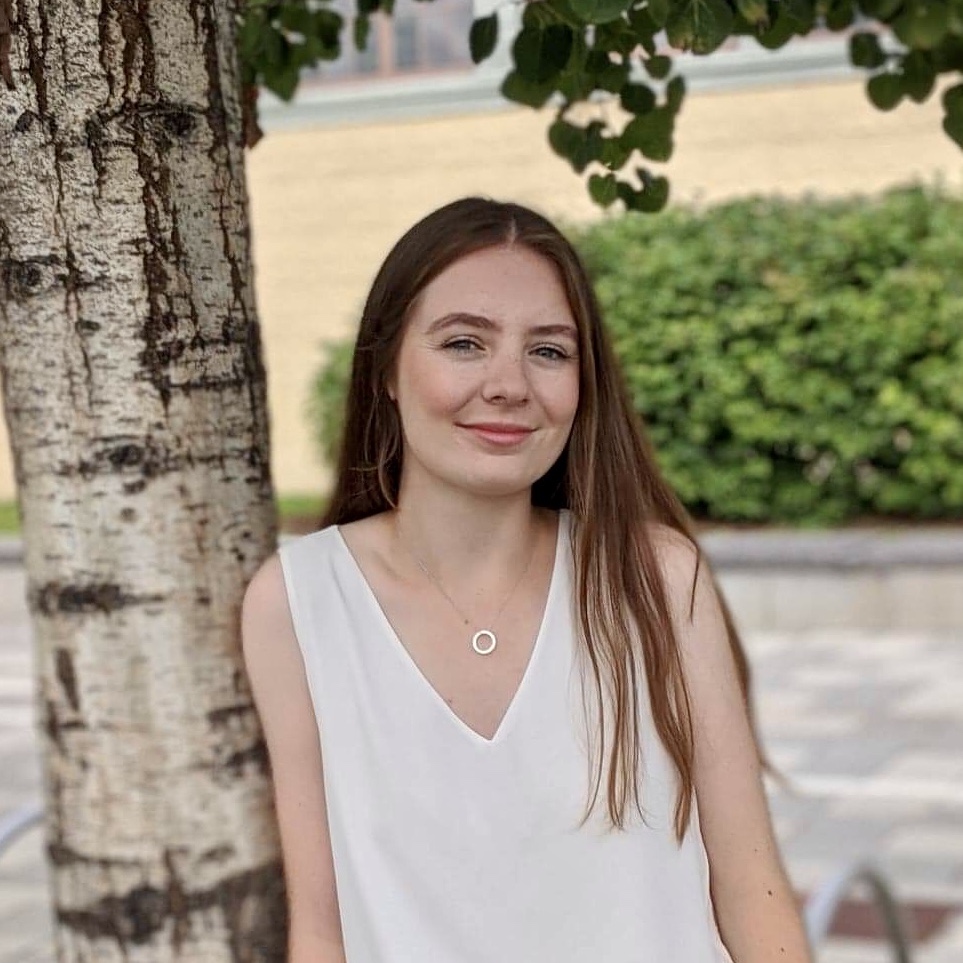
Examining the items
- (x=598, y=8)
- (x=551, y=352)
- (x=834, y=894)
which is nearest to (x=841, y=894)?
(x=834, y=894)

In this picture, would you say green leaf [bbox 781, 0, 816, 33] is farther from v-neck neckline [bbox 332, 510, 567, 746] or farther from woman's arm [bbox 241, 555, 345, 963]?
woman's arm [bbox 241, 555, 345, 963]

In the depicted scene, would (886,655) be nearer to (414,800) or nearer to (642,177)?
(642,177)

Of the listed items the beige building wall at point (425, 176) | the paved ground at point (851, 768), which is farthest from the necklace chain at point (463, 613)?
the beige building wall at point (425, 176)

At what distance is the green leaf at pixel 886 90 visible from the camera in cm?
232

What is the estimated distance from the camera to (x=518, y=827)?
70.7 inches

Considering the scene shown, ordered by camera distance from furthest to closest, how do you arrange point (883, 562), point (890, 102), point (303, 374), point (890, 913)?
point (303, 374)
point (883, 562)
point (890, 913)
point (890, 102)

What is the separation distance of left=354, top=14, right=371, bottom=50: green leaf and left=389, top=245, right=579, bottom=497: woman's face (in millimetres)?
1130

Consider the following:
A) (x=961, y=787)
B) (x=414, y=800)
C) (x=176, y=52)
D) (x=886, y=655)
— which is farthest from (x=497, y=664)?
(x=886, y=655)

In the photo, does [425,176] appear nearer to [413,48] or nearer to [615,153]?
[413,48]

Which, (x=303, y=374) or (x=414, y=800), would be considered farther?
(x=303, y=374)

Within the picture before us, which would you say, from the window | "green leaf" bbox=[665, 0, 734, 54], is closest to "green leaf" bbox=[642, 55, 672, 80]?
"green leaf" bbox=[665, 0, 734, 54]

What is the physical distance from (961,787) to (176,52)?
4.60m

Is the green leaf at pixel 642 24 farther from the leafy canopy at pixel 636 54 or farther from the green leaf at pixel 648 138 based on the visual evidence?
the green leaf at pixel 648 138

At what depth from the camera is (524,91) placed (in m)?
2.47
